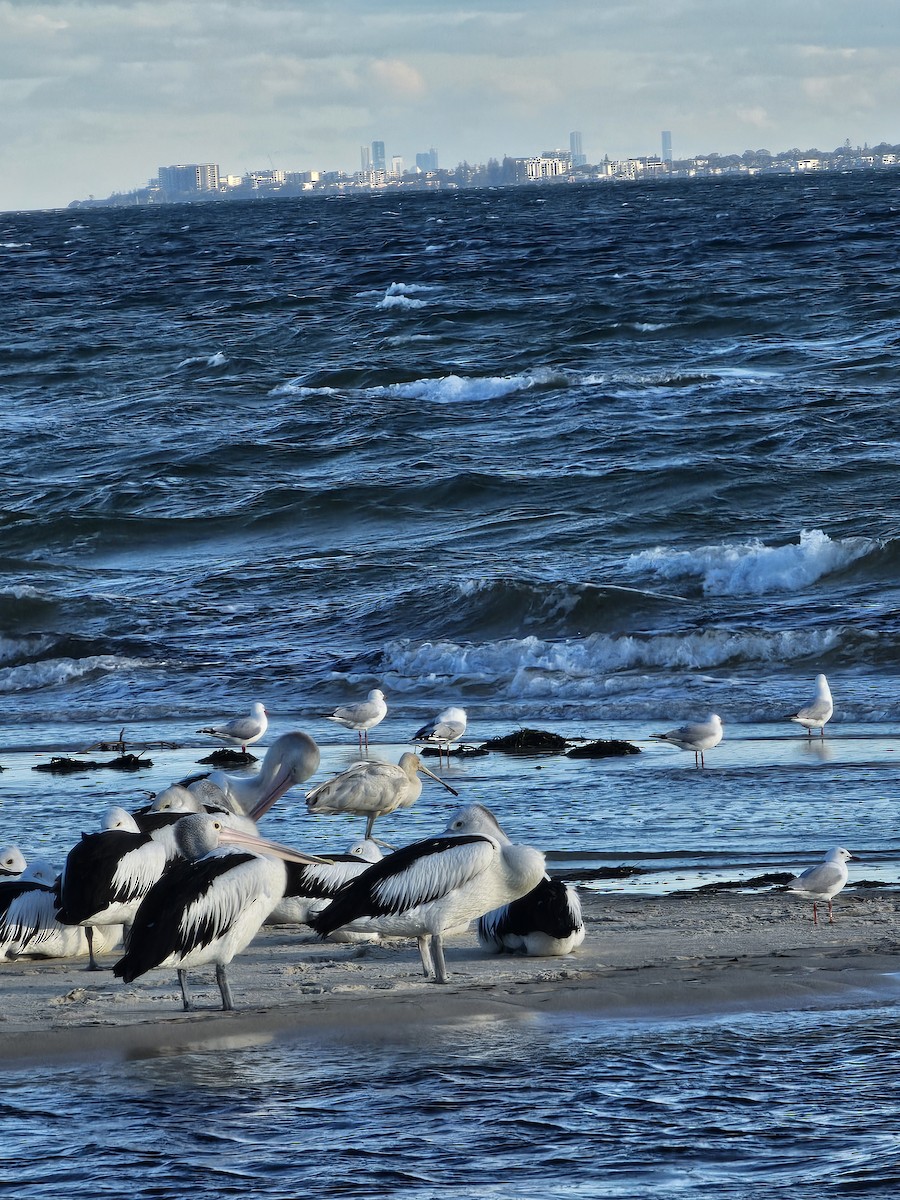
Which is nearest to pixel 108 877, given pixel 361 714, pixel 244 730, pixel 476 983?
pixel 476 983


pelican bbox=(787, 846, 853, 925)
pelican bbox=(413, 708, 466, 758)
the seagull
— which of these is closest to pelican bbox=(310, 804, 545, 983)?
pelican bbox=(787, 846, 853, 925)

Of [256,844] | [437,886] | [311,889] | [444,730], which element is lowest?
[444,730]

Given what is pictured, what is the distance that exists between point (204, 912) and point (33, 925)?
4.76ft

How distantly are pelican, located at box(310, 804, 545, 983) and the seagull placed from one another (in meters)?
4.46

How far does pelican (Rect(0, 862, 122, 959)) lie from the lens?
6.84 meters

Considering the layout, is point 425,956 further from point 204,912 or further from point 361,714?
point 361,714

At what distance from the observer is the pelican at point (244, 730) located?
11.8 meters

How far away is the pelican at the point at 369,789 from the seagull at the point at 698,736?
2.33 metres

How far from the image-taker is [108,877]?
21.0 feet

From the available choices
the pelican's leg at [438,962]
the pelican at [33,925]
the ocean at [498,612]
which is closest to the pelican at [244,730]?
the ocean at [498,612]

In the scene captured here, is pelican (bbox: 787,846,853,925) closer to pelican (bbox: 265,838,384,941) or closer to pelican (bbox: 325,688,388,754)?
pelican (bbox: 265,838,384,941)

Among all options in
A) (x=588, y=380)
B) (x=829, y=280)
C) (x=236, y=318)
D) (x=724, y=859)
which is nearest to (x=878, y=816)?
(x=724, y=859)

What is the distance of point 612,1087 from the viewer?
16.6ft

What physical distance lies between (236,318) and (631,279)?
931 cm
